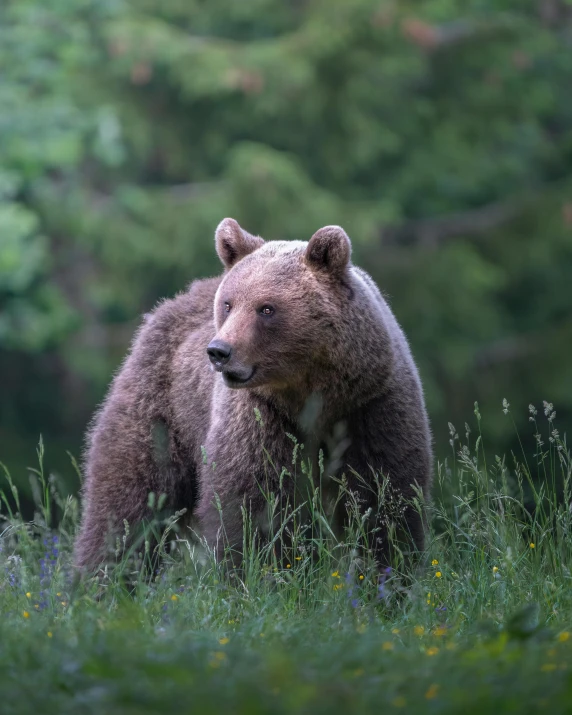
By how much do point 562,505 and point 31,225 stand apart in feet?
35.2

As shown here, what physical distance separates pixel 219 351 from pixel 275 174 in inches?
492

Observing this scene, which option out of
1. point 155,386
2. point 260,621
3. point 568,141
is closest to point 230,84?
point 568,141

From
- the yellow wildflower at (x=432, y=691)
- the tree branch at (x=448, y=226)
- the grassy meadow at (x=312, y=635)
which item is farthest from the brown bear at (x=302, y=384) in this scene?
the tree branch at (x=448, y=226)

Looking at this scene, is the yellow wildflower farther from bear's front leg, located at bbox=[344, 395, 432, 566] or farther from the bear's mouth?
the bear's mouth

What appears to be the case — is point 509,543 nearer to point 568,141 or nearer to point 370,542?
point 370,542

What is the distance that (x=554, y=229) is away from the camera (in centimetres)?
1931

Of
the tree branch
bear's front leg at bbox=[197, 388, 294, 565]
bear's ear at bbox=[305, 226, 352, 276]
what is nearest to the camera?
bear's front leg at bbox=[197, 388, 294, 565]

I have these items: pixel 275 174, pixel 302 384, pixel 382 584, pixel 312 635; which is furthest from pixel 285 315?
pixel 275 174

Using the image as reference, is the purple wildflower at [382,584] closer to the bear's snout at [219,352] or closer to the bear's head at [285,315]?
the bear's head at [285,315]

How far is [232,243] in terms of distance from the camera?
19.8 ft

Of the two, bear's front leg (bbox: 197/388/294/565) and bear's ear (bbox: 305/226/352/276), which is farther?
bear's ear (bbox: 305/226/352/276)

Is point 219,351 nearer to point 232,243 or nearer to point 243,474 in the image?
point 243,474

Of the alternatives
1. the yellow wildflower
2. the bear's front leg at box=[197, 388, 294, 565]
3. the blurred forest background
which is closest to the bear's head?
the bear's front leg at box=[197, 388, 294, 565]

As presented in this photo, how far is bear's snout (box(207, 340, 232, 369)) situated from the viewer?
5.25m
